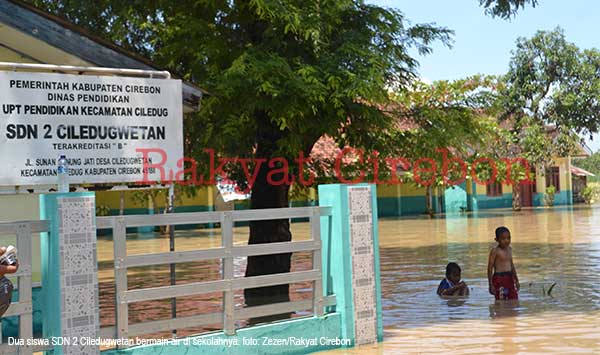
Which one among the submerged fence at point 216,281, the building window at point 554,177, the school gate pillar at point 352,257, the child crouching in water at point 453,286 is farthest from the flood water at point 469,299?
the building window at point 554,177

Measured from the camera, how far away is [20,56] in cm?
1032

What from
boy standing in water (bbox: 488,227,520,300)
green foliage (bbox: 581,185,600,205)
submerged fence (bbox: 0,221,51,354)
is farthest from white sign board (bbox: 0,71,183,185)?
green foliage (bbox: 581,185,600,205)

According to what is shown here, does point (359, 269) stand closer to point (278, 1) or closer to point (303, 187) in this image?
point (278, 1)

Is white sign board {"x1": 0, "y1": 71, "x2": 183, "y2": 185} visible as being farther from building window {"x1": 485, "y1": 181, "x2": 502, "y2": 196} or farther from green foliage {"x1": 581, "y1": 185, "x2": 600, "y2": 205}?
green foliage {"x1": 581, "y1": 185, "x2": 600, "y2": 205}

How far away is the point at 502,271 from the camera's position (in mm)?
12336

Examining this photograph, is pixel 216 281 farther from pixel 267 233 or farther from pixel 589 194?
pixel 589 194

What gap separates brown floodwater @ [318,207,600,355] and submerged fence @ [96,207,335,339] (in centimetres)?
92

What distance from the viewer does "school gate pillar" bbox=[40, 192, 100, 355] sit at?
23.3ft

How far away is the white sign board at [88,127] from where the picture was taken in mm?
7730

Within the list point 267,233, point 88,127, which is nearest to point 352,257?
point 88,127

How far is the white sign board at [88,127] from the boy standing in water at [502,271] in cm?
543

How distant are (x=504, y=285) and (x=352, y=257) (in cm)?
403

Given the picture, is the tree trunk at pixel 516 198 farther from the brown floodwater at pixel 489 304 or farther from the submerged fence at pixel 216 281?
the submerged fence at pixel 216 281

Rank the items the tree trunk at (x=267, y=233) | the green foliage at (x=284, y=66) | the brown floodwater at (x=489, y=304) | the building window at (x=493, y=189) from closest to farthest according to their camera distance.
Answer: the brown floodwater at (x=489, y=304), the green foliage at (x=284, y=66), the tree trunk at (x=267, y=233), the building window at (x=493, y=189)
